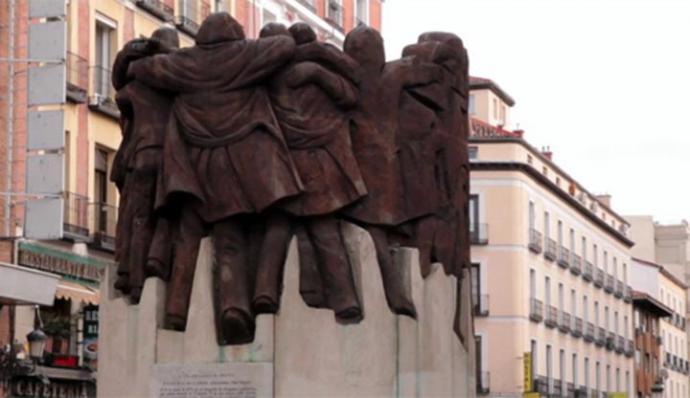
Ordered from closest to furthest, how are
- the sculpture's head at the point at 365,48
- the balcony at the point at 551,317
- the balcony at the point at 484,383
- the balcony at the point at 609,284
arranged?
the sculpture's head at the point at 365,48
the balcony at the point at 484,383
the balcony at the point at 551,317
the balcony at the point at 609,284

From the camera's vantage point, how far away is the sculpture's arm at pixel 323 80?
16438 millimetres

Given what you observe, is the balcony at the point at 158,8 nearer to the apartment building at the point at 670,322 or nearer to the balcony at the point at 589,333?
the balcony at the point at 589,333

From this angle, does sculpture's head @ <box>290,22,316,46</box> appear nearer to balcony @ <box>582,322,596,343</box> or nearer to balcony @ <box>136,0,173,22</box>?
balcony @ <box>136,0,173,22</box>

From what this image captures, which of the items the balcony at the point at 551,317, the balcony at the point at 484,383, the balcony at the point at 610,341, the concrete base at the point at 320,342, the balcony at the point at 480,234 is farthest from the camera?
the balcony at the point at 610,341

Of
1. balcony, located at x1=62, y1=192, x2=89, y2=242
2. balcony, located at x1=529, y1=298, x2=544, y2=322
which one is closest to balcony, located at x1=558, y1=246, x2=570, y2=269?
balcony, located at x1=529, y1=298, x2=544, y2=322

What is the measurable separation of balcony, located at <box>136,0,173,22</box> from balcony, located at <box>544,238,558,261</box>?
1305 inches

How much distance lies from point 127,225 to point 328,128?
6.91 ft

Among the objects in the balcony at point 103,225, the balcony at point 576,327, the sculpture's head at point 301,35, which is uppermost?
the balcony at point 576,327

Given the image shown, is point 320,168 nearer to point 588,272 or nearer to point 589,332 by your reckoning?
point 589,332

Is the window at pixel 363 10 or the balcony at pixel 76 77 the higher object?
the window at pixel 363 10

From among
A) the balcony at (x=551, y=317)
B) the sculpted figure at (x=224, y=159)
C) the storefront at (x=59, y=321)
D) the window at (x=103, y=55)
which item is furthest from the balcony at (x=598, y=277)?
the sculpted figure at (x=224, y=159)

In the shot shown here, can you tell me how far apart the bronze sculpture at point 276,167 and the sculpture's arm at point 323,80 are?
0.04 feet

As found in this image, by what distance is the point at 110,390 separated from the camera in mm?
16844

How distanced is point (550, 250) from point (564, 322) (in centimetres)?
366
